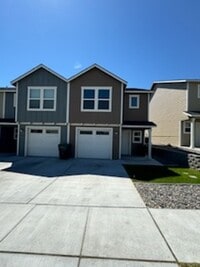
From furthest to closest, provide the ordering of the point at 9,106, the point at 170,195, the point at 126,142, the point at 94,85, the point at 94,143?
the point at 9,106
the point at 126,142
the point at 94,143
the point at 94,85
the point at 170,195

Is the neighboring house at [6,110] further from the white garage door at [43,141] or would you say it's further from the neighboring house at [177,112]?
the neighboring house at [177,112]

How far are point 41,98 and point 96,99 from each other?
419 cm

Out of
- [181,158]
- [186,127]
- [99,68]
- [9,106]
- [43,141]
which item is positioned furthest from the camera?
[186,127]

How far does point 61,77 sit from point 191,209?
14826mm

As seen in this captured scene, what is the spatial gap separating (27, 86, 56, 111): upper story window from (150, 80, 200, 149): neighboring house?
1180cm

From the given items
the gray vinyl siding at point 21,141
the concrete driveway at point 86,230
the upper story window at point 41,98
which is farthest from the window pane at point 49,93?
the concrete driveway at point 86,230

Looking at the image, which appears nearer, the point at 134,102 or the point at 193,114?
the point at 134,102

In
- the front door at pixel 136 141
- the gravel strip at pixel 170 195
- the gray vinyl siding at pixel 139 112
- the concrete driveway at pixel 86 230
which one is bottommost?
the concrete driveway at pixel 86 230

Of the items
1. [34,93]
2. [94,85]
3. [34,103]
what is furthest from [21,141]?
[94,85]

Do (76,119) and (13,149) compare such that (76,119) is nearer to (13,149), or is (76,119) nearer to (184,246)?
(13,149)

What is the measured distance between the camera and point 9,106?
22.2 m

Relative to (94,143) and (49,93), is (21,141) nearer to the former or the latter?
(49,93)

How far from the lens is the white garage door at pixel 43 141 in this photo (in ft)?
63.4

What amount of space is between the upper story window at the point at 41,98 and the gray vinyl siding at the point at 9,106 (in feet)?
11.7
